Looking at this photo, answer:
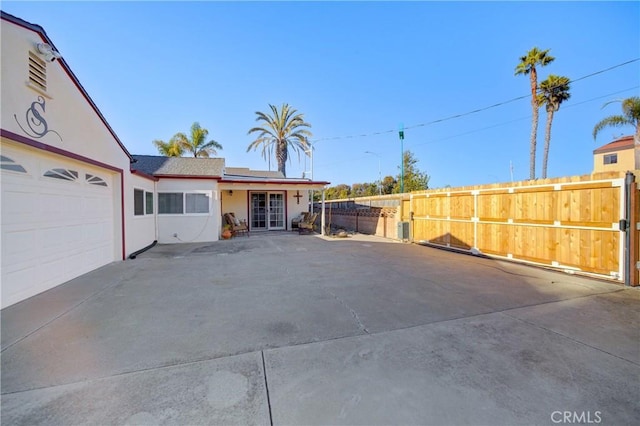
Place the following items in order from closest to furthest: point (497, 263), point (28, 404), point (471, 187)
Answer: point (28, 404), point (497, 263), point (471, 187)

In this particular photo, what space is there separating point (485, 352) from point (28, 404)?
3859 millimetres

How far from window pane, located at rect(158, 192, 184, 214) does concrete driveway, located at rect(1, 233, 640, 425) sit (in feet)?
18.1

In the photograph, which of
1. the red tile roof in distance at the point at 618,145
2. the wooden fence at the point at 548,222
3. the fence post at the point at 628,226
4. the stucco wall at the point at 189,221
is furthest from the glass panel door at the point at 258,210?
the red tile roof in distance at the point at 618,145

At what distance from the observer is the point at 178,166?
1184cm

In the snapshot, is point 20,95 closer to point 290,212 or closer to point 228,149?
point 290,212

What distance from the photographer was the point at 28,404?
2.04 m

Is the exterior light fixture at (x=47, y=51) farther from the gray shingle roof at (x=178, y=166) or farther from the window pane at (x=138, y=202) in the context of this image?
the gray shingle roof at (x=178, y=166)

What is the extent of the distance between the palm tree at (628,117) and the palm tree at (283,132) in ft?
58.0

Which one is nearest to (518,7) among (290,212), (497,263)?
(497,263)

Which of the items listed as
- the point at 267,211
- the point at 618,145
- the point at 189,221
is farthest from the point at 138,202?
the point at 618,145

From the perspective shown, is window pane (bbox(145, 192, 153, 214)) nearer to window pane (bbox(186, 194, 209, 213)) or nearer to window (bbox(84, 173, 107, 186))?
window pane (bbox(186, 194, 209, 213))

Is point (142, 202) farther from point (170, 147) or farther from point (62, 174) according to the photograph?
point (170, 147)

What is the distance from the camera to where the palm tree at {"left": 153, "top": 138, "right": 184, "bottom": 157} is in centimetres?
2530

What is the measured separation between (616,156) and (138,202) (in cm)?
3696
